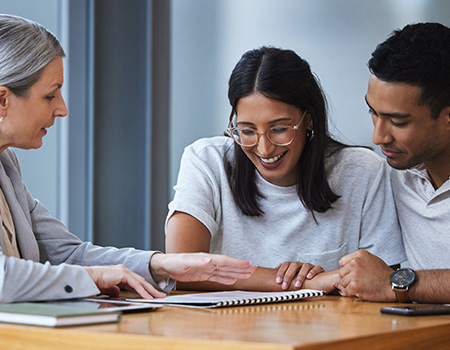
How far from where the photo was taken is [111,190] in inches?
129

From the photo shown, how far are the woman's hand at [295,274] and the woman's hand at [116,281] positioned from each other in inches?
15.9

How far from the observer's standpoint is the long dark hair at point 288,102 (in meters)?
2.02

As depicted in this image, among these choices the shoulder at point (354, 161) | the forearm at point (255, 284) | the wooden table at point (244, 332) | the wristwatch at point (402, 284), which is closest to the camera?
the wooden table at point (244, 332)

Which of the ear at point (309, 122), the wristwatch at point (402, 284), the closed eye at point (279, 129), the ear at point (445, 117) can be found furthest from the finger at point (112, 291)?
the ear at point (445, 117)

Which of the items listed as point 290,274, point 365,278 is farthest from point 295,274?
point 365,278

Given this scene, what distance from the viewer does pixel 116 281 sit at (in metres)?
1.45

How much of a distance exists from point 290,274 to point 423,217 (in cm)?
49

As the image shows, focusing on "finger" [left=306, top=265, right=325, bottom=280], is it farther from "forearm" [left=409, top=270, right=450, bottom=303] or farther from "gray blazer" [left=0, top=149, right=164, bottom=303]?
"gray blazer" [left=0, top=149, right=164, bottom=303]

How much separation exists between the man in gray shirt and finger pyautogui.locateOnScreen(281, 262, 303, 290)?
1.41 ft

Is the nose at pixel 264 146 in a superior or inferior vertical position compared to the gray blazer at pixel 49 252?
superior

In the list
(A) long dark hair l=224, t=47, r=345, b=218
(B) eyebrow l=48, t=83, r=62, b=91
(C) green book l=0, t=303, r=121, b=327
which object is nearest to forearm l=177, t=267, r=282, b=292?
(A) long dark hair l=224, t=47, r=345, b=218

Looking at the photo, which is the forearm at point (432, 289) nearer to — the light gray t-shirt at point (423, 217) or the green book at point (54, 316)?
the light gray t-shirt at point (423, 217)

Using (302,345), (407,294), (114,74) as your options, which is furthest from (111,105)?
(302,345)

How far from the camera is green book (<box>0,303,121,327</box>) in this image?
972mm
